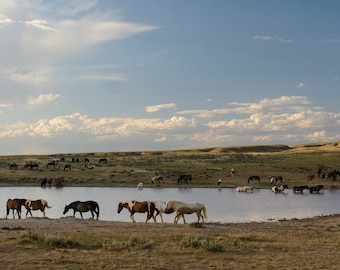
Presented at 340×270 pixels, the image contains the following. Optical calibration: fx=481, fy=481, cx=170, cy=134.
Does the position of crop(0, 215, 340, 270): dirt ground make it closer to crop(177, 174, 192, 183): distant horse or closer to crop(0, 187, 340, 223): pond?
crop(0, 187, 340, 223): pond

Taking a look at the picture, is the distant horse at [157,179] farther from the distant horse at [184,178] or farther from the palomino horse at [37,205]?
the palomino horse at [37,205]

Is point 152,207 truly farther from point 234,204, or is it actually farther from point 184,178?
point 184,178

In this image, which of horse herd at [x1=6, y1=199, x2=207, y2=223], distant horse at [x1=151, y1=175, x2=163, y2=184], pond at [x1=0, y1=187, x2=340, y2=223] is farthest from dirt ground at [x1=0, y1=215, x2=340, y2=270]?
distant horse at [x1=151, y1=175, x2=163, y2=184]

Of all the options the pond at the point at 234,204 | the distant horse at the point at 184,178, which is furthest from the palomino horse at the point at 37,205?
the distant horse at the point at 184,178

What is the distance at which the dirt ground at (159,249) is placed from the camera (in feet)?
38.8

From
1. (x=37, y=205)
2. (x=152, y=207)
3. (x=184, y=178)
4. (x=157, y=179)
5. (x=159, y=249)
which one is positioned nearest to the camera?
(x=159, y=249)

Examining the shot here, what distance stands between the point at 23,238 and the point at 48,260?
2.72 meters

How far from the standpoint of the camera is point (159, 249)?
13852 millimetres

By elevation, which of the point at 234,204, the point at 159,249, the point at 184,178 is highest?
the point at 184,178

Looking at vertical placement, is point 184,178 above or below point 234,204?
above

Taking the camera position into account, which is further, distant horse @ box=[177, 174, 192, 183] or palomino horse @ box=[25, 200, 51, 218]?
distant horse @ box=[177, 174, 192, 183]

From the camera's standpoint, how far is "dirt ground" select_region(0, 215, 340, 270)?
11.8 metres

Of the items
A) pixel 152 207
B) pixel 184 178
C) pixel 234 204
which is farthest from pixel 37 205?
pixel 184 178

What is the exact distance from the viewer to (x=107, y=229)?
59.8 ft
